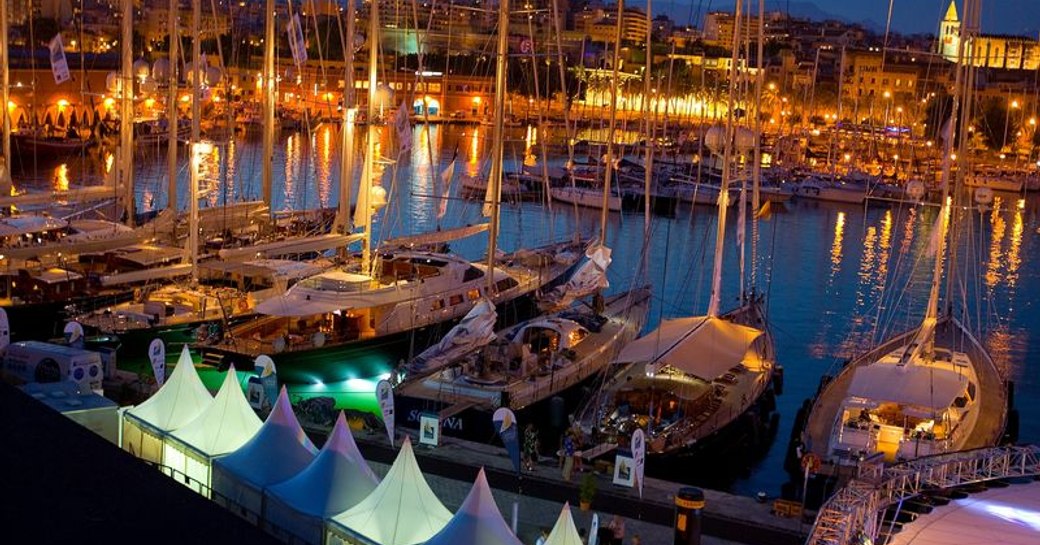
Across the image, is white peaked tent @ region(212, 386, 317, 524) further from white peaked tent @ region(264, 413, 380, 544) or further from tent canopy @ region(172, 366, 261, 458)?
tent canopy @ region(172, 366, 261, 458)

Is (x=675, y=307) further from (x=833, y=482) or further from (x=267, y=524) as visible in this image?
(x=267, y=524)

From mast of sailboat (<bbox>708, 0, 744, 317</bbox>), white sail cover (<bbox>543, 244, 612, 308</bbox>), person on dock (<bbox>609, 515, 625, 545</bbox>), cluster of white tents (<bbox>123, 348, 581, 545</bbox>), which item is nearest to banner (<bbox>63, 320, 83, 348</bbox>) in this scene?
cluster of white tents (<bbox>123, 348, 581, 545</bbox>)

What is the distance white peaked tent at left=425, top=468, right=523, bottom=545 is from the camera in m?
12.9

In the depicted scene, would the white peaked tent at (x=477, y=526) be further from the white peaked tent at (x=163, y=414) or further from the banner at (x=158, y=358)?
the banner at (x=158, y=358)

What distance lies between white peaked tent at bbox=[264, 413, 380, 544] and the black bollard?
10.4 ft

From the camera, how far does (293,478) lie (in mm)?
14648

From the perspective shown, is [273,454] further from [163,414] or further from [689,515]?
[689,515]

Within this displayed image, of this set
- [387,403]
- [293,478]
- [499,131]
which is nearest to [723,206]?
[499,131]

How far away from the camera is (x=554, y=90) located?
403ft

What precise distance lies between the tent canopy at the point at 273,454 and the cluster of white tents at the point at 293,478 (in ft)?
0.04

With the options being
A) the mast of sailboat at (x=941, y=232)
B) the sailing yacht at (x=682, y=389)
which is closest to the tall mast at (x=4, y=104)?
the sailing yacht at (x=682, y=389)

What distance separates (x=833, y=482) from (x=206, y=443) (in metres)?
8.55

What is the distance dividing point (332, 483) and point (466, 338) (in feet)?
31.0

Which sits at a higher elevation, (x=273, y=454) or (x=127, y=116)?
(x=127, y=116)
